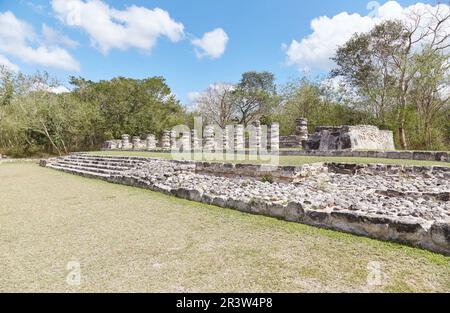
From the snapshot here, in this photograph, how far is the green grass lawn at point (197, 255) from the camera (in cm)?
244

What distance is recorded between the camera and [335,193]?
190 inches

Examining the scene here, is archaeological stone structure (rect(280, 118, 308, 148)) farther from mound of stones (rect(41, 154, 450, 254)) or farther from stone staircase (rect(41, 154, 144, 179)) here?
stone staircase (rect(41, 154, 144, 179))

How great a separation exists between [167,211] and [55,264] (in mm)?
2220

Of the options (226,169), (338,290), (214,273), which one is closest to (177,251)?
(214,273)

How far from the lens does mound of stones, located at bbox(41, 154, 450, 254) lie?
323cm

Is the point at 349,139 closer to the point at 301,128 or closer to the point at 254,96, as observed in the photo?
the point at 301,128

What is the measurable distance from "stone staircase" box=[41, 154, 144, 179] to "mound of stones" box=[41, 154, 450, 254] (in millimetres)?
1433

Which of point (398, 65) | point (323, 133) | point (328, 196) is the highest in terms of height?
point (398, 65)

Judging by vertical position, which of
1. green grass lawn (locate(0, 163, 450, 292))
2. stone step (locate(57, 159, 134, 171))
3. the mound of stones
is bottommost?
green grass lawn (locate(0, 163, 450, 292))

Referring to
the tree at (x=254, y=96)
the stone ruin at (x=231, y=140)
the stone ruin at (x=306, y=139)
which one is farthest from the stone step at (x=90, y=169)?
the tree at (x=254, y=96)

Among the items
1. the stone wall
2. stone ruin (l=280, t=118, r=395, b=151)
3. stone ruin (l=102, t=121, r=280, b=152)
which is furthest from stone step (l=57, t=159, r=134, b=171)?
stone ruin (l=280, t=118, r=395, b=151)

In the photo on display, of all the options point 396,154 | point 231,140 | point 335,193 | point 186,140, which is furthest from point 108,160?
point 396,154
